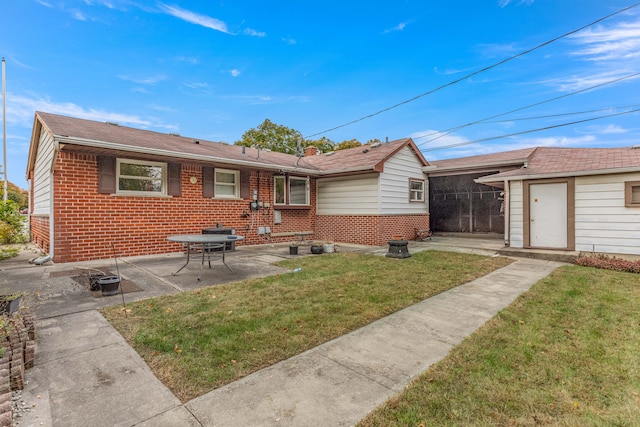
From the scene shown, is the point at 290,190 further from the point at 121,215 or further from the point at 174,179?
the point at 121,215

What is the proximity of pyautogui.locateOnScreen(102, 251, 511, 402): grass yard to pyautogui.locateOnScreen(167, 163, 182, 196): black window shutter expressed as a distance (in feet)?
15.9

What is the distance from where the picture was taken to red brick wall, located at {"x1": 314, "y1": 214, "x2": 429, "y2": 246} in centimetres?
1102

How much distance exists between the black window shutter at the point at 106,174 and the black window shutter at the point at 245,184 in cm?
376

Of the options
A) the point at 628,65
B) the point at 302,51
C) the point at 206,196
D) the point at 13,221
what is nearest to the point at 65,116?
the point at 13,221

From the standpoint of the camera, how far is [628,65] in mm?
11398

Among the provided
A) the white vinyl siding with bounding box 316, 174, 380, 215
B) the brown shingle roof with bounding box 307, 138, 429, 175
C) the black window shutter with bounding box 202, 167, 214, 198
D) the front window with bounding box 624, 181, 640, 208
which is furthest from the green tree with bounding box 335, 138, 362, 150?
the front window with bounding box 624, 181, 640, 208

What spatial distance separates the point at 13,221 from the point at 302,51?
1442 centimetres

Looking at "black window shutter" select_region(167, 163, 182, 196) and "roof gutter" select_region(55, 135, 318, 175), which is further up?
"roof gutter" select_region(55, 135, 318, 175)

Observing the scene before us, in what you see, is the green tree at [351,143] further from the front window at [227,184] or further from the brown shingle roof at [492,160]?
the front window at [227,184]

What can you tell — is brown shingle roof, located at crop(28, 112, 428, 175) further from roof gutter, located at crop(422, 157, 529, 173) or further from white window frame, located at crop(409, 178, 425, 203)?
white window frame, located at crop(409, 178, 425, 203)

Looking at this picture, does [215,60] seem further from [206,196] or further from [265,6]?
[206,196]

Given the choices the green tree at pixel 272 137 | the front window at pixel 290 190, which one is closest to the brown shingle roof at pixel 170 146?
A: the front window at pixel 290 190

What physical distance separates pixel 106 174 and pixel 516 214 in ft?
40.9

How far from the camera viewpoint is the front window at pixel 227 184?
997 centimetres
